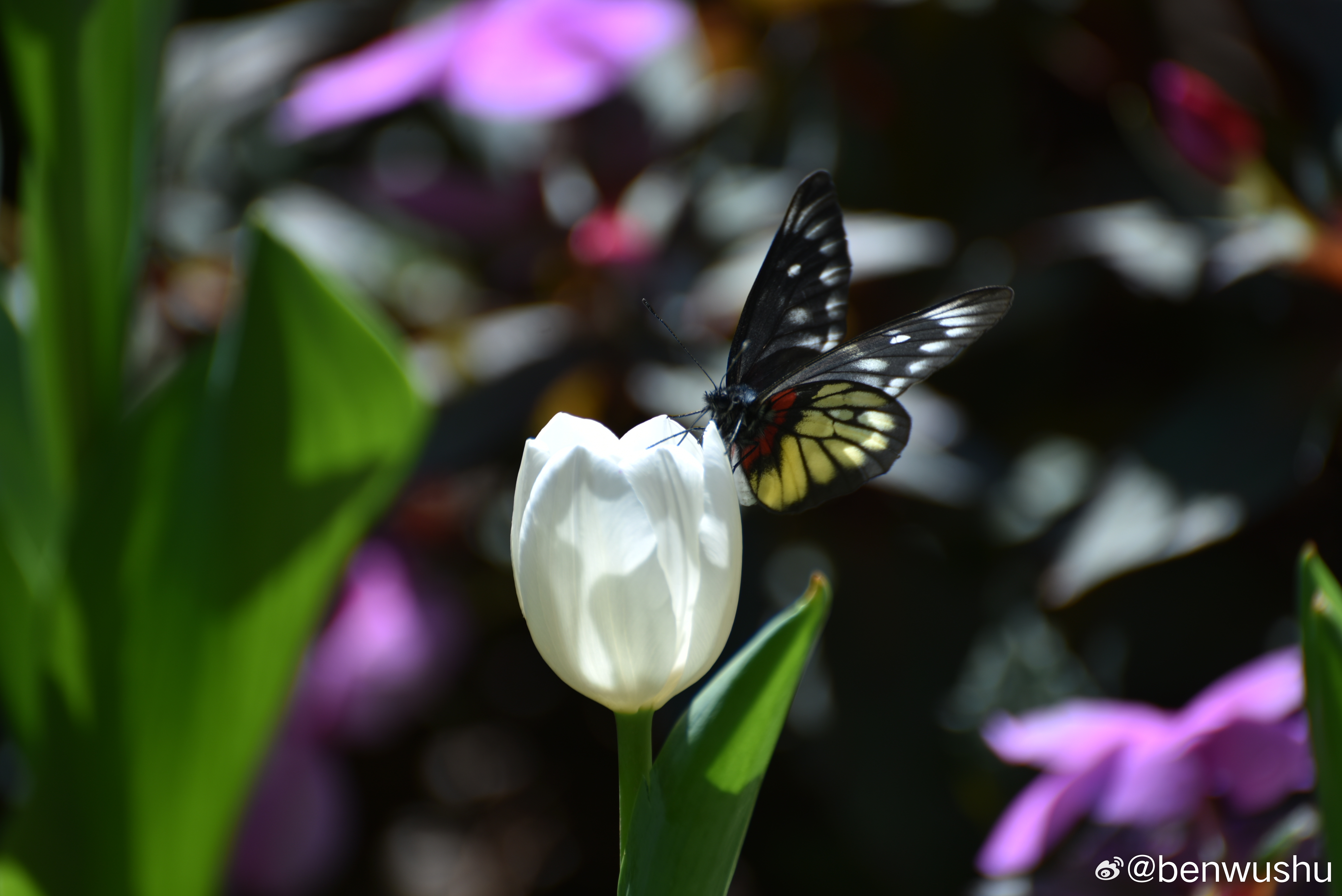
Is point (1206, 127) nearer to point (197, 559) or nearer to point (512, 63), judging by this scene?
point (512, 63)

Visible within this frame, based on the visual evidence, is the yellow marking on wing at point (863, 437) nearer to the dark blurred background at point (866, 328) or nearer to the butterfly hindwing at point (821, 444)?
the butterfly hindwing at point (821, 444)

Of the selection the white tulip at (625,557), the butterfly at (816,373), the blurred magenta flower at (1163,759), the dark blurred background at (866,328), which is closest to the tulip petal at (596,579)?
the white tulip at (625,557)

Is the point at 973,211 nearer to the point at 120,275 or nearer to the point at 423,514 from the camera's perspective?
the point at 423,514

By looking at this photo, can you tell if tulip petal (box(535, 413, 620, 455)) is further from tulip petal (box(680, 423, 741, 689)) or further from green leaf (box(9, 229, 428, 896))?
green leaf (box(9, 229, 428, 896))

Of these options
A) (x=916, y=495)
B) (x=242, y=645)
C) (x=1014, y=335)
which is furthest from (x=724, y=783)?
(x=1014, y=335)

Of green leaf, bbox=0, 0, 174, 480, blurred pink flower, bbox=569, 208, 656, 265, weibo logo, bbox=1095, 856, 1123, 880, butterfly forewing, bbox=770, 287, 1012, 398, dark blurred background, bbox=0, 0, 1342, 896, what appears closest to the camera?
butterfly forewing, bbox=770, 287, 1012, 398

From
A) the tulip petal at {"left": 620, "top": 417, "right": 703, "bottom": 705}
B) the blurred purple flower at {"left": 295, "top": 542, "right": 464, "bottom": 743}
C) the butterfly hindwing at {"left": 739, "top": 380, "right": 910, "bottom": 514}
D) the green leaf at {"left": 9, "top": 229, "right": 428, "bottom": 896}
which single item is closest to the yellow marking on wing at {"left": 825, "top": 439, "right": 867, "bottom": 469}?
the butterfly hindwing at {"left": 739, "top": 380, "right": 910, "bottom": 514}
